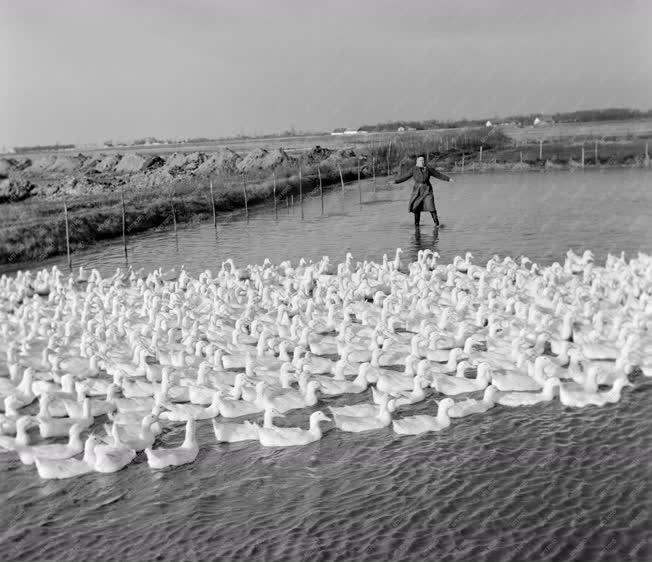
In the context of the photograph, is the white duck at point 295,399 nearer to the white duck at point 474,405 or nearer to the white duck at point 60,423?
the white duck at point 474,405

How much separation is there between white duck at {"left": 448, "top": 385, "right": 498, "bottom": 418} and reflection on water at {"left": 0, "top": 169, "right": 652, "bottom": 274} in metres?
10.0

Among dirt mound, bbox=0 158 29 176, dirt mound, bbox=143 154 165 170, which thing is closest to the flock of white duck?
dirt mound, bbox=143 154 165 170

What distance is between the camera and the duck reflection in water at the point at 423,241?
21.5 meters

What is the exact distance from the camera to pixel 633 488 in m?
8.10

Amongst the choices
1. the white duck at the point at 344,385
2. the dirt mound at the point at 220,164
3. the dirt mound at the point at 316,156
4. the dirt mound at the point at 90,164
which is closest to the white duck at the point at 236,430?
the white duck at the point at 344,385

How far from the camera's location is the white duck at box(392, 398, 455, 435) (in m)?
9.45

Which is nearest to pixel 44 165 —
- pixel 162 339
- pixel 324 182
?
pixel 324 182

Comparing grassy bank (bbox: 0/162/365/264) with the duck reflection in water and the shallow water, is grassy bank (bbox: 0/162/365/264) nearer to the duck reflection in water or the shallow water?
the duck reflection in water

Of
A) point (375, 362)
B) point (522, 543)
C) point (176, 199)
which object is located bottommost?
point (522, 543)

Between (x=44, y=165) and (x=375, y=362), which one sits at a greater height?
(x=44, y=165)

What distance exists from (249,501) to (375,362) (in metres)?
3.77

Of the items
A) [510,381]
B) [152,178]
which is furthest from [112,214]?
[152,178]

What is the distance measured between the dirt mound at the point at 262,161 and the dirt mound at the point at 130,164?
8.83 meters

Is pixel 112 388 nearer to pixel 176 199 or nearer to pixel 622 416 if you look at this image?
pixel 622 416
